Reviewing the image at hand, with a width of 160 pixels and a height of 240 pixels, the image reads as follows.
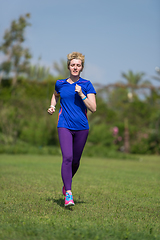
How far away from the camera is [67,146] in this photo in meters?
5.26

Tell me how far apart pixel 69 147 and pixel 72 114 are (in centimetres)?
48

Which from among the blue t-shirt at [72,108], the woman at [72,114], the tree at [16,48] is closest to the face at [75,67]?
the woman at [72,114]

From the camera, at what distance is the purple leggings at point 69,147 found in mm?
5230

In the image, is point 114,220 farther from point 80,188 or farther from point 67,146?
point 80,188

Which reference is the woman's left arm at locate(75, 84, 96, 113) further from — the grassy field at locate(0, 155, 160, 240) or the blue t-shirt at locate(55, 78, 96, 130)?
the grassy field at locate(0, 155, 160, 240)

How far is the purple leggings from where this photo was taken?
523 centimetres

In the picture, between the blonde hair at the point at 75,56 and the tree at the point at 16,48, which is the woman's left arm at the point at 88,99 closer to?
the blonde hair at the point at 75,56

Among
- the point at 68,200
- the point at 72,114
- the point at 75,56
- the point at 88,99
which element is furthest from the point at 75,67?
the point at 68,200

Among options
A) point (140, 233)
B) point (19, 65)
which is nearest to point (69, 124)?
point (140, 233)

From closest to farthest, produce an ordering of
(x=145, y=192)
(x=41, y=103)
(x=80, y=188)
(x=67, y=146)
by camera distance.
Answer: (x=67, y=146) → (x=145, y=192) → (x=80, y=188) → (x=41, y=103)

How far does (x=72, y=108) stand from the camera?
5359 millimetres

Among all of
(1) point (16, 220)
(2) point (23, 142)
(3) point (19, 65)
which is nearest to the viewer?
(1) point (16, 220)

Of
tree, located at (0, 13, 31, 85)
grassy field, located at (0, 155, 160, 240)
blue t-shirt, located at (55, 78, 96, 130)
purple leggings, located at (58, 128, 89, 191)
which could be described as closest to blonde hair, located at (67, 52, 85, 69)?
blue t-shirt, located at (55, 78, 96, 130)

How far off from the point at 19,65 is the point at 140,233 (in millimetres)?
33549
